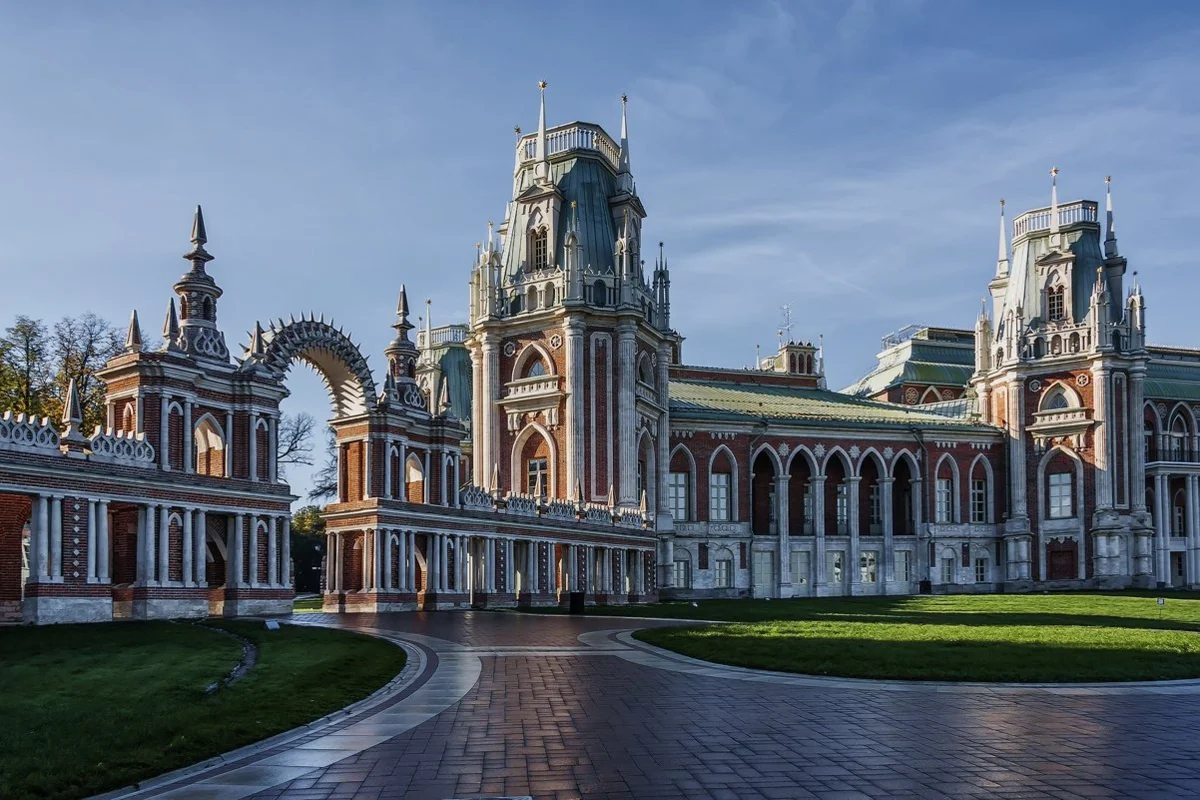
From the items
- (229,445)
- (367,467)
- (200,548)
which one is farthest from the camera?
(367,467)

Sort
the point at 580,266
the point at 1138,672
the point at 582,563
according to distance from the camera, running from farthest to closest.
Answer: the point at 580,266 → the point at 582,563 → the point at 1138,672

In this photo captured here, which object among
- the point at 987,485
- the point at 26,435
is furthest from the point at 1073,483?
the point at 26,435

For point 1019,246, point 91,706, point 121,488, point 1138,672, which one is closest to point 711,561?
point 1019,246

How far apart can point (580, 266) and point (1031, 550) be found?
117ft

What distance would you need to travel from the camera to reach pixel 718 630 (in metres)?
27.4

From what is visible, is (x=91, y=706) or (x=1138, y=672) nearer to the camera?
(x=91, y=706)

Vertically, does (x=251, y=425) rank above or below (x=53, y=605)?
above

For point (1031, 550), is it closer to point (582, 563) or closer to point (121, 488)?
point (582, 563)

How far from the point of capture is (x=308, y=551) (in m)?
74.0

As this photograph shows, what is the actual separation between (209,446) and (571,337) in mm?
26158

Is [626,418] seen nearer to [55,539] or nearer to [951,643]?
[55,539]

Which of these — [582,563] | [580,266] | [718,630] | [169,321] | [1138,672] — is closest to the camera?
[1138,672]

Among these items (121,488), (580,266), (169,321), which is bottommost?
(121,488)

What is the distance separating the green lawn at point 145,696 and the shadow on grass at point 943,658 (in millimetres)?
6245
